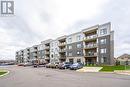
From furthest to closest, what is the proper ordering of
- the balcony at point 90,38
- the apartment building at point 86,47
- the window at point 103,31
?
the balcony at point 90,38, the window at point 103,31, the apartment building at point 86,47

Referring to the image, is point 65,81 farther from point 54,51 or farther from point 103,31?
point 54,51

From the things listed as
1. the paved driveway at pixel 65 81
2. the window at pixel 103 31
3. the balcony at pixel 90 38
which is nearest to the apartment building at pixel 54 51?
the balcony at pixel 90 38

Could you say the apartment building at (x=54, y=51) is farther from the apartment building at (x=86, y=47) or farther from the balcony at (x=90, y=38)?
the balcony at (x=90, y=38)

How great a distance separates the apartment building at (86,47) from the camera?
47312 millimetres

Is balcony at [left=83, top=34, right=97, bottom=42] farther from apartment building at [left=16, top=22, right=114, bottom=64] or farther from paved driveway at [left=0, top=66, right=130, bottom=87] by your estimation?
paved driveway at [left=0, top=66, right=130, bottom=87]

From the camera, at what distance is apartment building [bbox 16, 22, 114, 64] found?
47312 millimetres

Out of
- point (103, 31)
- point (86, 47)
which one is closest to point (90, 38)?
point (86, 47)

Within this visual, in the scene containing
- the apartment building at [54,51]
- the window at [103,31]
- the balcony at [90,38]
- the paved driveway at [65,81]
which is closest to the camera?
the paved driveway at [65,81]

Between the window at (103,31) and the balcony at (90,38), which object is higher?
the window at (103,31)

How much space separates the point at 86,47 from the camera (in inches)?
2189

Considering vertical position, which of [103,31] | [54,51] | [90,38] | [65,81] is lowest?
[65,81]

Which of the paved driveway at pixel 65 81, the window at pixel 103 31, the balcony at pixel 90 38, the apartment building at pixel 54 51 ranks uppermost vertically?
the window at pixel 103 31

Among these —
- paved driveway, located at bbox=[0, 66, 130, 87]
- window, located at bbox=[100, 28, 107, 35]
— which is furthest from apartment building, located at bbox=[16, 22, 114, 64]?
paved driveway, located at bbox=[0, 66, 130, 87]

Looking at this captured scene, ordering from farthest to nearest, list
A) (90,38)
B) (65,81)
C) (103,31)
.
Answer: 1. (90,38)
2. (103,31)
3. (65,81)
